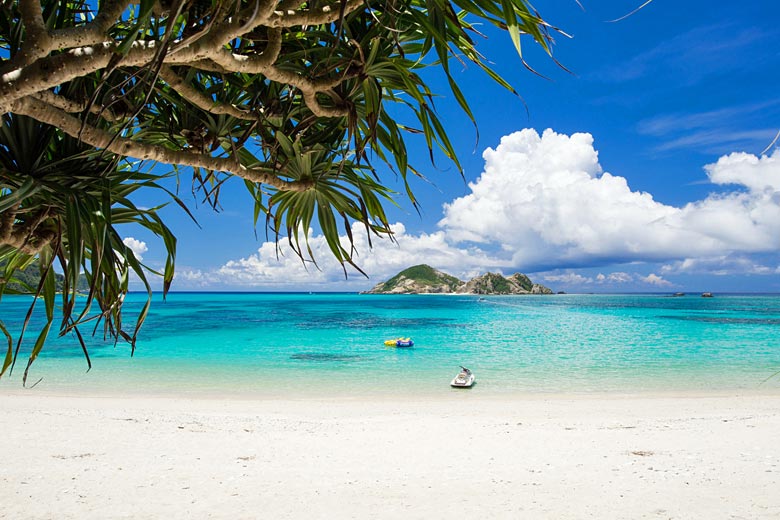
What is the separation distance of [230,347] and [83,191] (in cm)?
2095

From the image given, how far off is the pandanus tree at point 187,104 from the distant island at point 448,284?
132914mm

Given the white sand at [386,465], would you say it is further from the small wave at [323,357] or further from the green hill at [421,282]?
the green hill at [421,282]

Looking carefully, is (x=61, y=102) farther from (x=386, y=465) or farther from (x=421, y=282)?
(x=421, y=282)

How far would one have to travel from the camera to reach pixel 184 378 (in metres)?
13.6

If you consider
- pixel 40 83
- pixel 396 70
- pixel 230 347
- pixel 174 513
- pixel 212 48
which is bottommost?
pixel 230 347

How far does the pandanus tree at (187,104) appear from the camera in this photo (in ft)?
3.64

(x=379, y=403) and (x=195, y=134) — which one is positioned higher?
(x=195, y=134)

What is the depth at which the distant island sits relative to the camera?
13421 cm

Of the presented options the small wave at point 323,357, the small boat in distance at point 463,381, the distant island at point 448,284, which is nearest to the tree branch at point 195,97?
the small boat in distance at point 463,381

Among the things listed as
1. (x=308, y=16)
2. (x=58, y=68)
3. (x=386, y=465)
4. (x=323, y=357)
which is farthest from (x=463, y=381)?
(x=58, y=68)

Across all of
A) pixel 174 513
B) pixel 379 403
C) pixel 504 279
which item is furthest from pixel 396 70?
pixel 504 279

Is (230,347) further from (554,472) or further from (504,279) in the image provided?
(504,279)

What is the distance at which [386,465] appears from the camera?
4.80m

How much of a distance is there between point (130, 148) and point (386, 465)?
4.07m
